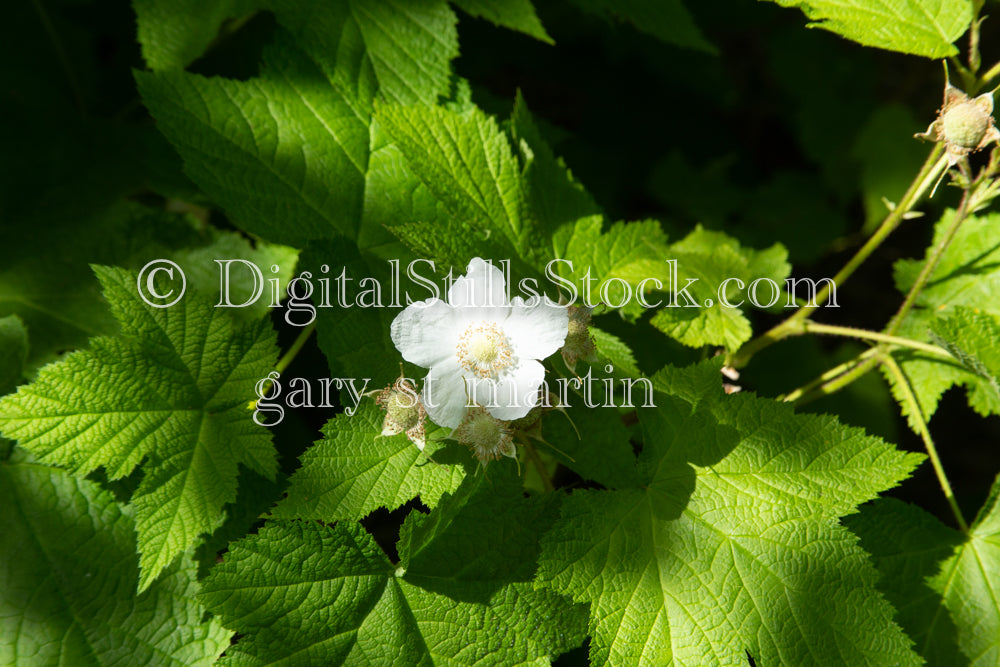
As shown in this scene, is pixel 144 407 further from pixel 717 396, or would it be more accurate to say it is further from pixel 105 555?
pixel 717 396

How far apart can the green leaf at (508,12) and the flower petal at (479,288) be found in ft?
2.80

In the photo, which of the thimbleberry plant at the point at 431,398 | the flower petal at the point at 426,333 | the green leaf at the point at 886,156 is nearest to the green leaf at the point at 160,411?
the thimbleberry plant at the point at 431,398

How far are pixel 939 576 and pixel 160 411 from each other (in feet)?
5.98

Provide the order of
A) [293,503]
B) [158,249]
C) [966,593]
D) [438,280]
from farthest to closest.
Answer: [158,249], [966,593], [438,280], [293,503]

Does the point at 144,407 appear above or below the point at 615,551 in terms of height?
below

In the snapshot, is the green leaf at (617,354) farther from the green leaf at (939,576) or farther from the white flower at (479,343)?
the green leaf at (939,576)

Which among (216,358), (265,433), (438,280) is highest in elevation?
(438,280)

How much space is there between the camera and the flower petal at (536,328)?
1.40 meters

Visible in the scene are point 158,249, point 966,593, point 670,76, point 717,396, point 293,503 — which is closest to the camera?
point 293,503

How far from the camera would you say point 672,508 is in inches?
61.7

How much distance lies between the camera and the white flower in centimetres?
140

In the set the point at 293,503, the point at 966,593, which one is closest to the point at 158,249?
the point at 293,503

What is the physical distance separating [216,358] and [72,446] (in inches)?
12.6

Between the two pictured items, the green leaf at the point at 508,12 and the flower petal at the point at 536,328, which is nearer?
the flower petal at the point at 536,328
